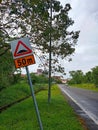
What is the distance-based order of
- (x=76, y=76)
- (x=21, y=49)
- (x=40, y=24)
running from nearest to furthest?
(x=21, y=49), (x=40, y=24), (x=76, y=76)

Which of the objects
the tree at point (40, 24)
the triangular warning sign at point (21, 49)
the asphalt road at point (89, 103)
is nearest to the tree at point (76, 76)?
the asphalt road at point (89, 103)

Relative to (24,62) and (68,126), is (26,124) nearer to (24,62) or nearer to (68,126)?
(68,126)

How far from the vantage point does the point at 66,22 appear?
26969 mm

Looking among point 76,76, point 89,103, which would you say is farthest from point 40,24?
point 76,76

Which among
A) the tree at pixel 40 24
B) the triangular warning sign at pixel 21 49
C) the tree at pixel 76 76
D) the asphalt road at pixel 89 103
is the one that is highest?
the tree at pixel 76 76

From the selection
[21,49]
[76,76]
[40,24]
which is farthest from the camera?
[76,76]

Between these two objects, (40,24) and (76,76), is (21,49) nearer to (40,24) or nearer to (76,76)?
(40,24)

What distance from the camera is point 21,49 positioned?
10102 mm

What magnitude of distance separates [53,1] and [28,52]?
726 inches

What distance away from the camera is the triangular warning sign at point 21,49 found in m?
10.1

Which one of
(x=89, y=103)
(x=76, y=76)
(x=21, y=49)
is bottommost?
(x=89, y=103)

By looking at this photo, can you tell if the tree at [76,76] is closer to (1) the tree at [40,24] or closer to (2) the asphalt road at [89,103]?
(2) the asphalt road at [89,103]

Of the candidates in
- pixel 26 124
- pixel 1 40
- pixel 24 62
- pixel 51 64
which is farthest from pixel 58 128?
pixel 51 64

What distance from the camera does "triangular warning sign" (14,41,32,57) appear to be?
10.1 meters
